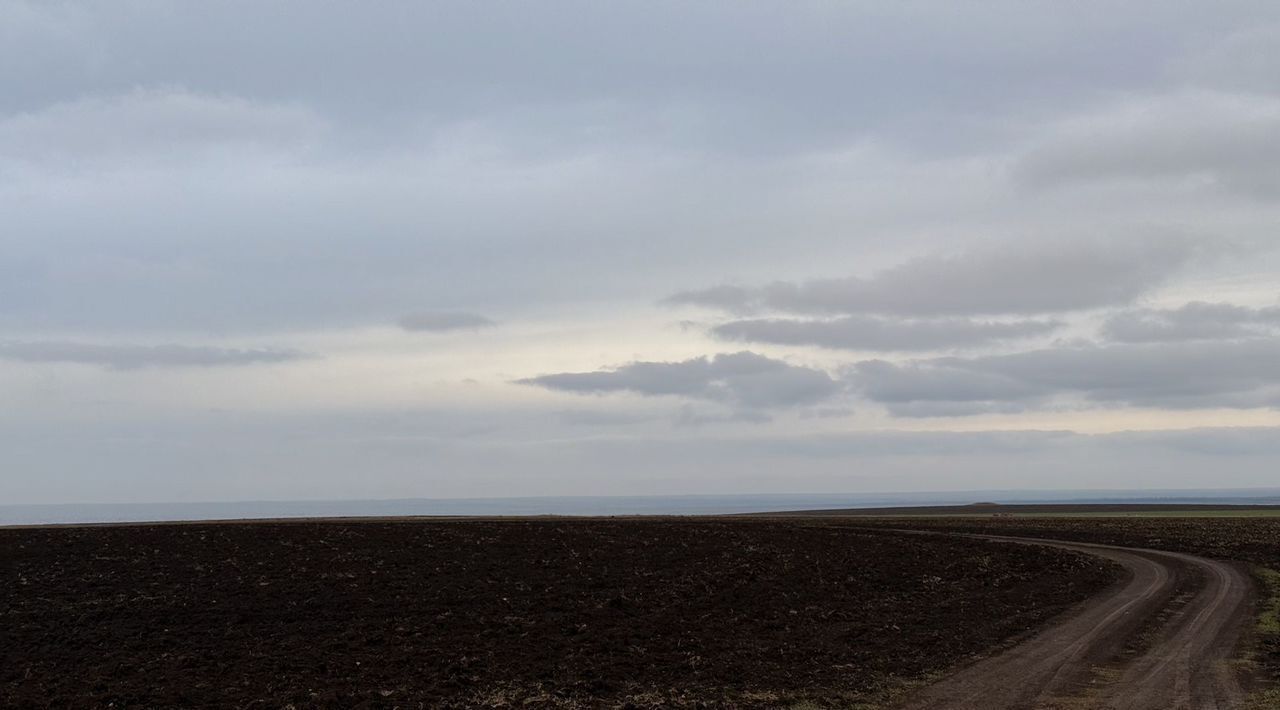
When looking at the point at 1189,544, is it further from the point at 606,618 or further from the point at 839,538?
the point at 606,618

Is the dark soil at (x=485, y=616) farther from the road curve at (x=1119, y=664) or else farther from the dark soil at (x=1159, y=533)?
the dark soil at (x=1159, y=533)

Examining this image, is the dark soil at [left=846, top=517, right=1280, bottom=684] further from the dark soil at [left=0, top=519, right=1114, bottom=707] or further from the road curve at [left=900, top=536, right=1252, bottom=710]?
the road curve at [left=900, top=536, right=1252, bottom=710]

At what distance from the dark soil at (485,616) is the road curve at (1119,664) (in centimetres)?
140

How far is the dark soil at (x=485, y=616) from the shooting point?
22.1m

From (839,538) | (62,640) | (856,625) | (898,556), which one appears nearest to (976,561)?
(898,556)

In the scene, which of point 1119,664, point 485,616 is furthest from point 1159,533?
point 485,616

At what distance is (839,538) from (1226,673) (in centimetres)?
3550

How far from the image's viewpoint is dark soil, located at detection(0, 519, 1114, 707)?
72.5ft

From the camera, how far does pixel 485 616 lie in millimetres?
30219

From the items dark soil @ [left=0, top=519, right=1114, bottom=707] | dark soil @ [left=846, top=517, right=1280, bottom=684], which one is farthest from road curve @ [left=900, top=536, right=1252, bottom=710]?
dark soil @ [left=846, top=517, right=1280, bottom=684]

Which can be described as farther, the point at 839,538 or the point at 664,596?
the point at 839,538

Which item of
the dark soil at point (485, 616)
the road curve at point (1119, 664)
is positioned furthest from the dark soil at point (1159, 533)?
the road curve at point (1119, 664)

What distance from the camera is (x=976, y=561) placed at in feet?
154

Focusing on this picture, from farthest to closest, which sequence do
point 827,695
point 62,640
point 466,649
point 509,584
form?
point 509,584
point 62,640
point 466,649
point 827,695
